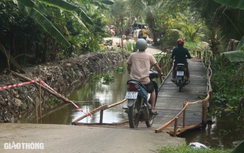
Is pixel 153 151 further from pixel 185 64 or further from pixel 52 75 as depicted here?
pixel 52 75

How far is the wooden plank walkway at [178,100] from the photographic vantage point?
934 centimetres

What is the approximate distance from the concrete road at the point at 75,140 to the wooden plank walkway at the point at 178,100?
1.80 m

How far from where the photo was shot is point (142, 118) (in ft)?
26.0

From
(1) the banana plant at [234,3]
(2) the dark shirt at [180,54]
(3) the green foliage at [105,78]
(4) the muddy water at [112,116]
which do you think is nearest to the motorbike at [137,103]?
(4) the muddy water at [112,116]

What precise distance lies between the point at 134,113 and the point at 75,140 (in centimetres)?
194

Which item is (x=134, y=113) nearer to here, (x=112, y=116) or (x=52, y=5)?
(x=52, y=5)

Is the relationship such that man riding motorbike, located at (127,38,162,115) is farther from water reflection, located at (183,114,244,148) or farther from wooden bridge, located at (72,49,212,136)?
water reflection, located at (183,114,244,148)

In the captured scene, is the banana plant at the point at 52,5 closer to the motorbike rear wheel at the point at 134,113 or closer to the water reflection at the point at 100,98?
the motorbike rear wheel at the point at 134,113

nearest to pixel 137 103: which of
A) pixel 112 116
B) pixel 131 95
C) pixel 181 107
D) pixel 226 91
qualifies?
pixel 131 95

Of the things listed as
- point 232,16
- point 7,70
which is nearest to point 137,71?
point 7,70

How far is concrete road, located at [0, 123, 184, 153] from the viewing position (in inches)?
214

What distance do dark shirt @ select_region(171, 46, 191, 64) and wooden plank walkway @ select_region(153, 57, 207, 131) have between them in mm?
934

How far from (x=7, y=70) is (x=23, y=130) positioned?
17.4 ft

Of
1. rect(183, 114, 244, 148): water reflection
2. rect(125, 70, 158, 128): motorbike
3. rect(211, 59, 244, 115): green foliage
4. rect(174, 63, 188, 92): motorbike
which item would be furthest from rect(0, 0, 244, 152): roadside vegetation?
rect(125, 70, 158, 128): motorbike
